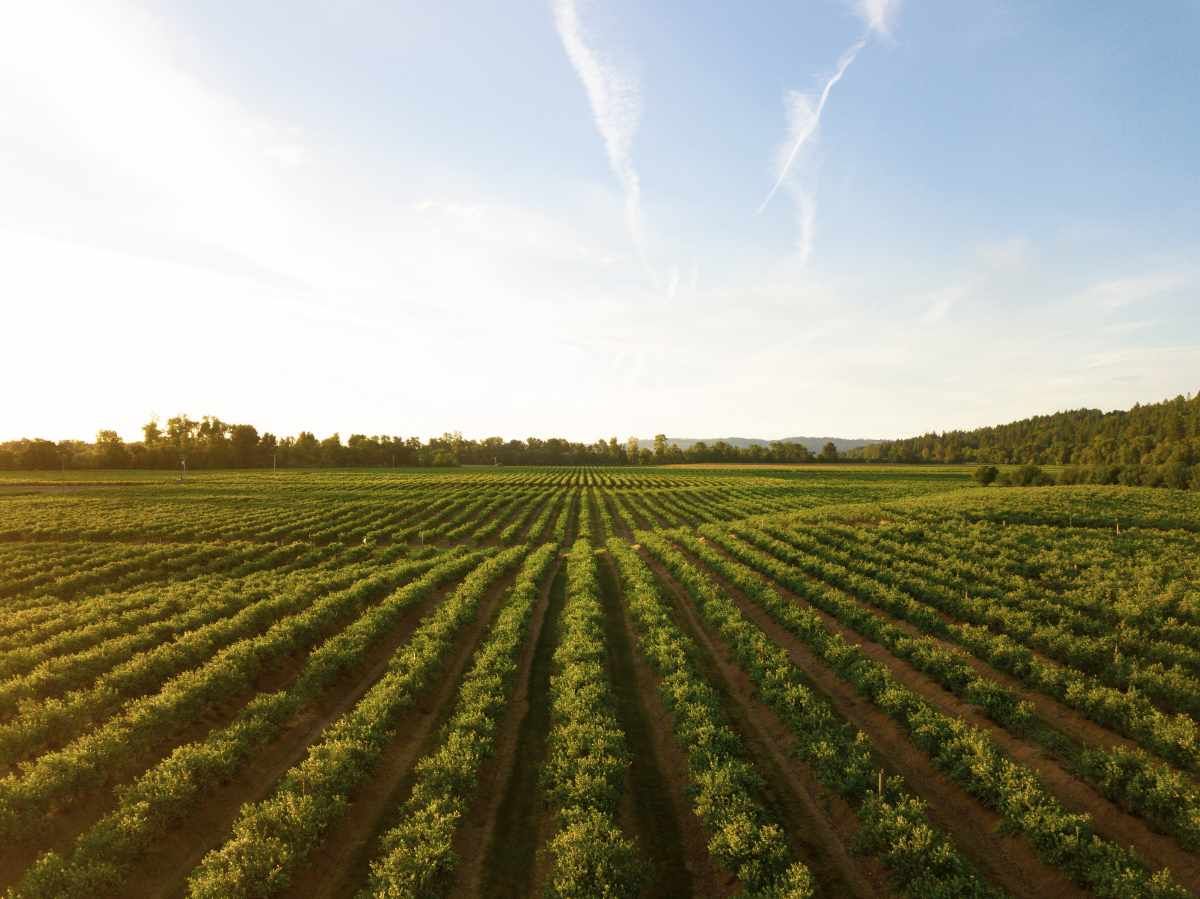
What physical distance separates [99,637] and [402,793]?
1644 cm

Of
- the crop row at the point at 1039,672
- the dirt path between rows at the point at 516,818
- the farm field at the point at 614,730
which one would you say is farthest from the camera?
the crop row at the point at 1039,672

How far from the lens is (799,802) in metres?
11.7

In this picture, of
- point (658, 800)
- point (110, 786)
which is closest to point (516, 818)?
point (658, 800)

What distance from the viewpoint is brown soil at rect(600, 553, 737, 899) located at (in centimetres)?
980

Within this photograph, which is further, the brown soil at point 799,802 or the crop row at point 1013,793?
the brown soil at point 799,802

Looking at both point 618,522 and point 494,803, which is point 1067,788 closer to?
point 494,803

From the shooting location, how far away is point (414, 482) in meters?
105

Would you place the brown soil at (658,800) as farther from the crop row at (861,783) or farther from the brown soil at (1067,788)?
the brown soil at (1067,788)

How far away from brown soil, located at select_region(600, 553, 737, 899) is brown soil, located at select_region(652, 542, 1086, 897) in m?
5.26

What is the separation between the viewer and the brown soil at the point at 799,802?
9.79m

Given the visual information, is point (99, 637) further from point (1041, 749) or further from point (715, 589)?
point (1041, 749)

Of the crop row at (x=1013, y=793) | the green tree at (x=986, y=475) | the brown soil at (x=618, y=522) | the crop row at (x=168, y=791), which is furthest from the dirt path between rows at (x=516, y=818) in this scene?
the green tree at (x=986, y=475)

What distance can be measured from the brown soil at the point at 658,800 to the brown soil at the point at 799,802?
6.07 ft

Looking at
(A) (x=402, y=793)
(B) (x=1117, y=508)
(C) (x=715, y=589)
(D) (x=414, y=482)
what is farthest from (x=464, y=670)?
(D) (x=414, y=482)
